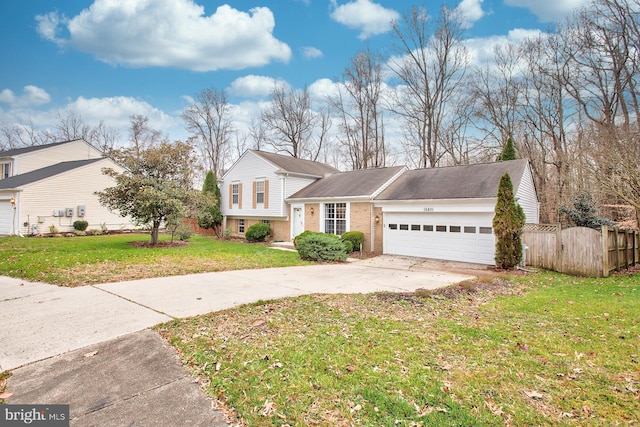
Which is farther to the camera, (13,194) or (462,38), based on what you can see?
(462,38)

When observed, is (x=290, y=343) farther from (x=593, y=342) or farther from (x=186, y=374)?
(x=593, y=342)

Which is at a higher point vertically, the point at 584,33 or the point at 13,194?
the point at 584,33

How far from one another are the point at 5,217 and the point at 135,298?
838 inches

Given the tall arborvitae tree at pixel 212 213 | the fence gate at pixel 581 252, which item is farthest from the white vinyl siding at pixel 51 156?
the fence gate at pixel 581 252

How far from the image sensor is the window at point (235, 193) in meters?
22.6

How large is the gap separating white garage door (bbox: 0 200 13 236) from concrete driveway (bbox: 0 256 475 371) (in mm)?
16146

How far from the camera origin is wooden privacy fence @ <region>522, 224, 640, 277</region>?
1054cm

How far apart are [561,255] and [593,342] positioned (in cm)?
800

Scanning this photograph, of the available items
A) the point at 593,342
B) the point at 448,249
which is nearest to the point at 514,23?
the point at 448,249

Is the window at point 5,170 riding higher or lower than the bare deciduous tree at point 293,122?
lower

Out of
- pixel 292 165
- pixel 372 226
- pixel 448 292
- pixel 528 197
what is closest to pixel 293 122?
pixel 292 165

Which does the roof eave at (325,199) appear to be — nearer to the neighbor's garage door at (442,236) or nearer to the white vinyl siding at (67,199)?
the neighbor's garage door at (442,236)

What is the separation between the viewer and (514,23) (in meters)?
20.9

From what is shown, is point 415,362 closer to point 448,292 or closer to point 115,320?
point 448,292
